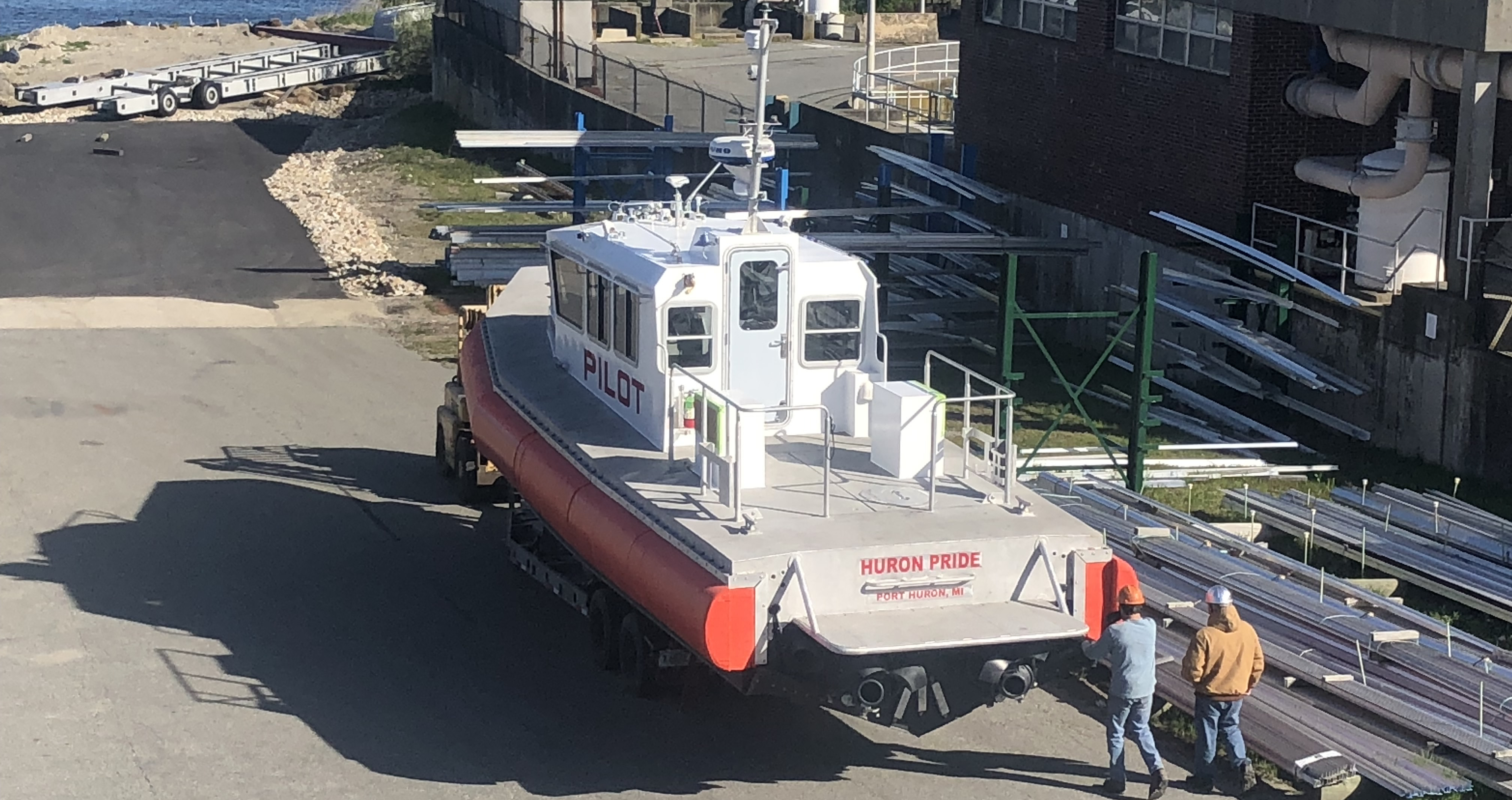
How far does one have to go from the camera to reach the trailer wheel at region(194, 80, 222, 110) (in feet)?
185

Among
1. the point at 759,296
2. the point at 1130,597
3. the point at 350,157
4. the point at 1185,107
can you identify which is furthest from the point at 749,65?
the point at 1130,597

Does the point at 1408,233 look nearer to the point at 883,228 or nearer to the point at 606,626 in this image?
the point at 883,228

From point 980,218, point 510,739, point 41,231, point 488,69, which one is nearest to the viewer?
point 510,739

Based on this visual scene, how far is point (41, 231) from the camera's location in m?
36.0

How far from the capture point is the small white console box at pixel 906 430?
45.4ft

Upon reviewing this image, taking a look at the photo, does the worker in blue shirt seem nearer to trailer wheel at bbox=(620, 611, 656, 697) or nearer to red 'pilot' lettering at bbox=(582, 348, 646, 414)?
trailer wheel at bbox=(620, 611, 656, 697)

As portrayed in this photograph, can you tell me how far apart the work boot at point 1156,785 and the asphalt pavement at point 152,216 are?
21.1 meters

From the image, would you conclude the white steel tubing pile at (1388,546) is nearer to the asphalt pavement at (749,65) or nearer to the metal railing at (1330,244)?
the metal railing at (1330,244)

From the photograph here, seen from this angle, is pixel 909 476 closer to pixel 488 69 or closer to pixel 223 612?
pixel 223 612

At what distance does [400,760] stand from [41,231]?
26.3m

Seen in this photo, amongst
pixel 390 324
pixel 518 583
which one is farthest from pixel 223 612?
pixel 390 324

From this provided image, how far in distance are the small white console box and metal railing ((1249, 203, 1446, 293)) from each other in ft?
31.4

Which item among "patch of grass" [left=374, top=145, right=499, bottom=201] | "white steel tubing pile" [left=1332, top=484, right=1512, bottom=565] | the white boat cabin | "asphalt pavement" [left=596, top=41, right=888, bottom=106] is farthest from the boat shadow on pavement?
"asphalt pavement" [left=596, top=41, right=888, bottom=106]

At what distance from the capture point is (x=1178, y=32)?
26.0 metres
